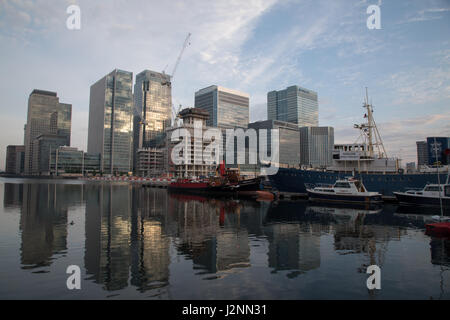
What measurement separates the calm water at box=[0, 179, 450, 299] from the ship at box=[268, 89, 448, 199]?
30.1m

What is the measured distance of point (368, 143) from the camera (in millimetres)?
66875

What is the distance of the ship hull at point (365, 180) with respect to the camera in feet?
178

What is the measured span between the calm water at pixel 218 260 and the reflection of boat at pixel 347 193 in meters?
20.9

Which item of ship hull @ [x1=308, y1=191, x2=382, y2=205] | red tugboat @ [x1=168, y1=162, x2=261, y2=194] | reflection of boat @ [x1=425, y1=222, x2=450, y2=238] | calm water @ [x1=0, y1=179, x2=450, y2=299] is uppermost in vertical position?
red tugboat @ [x1=168, y1=162, x2=261, y2=194]

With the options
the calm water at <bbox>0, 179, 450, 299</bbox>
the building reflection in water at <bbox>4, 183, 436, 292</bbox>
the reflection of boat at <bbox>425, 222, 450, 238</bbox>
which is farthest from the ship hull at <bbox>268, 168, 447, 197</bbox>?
the reflection of boat at <bbox>425, 222, 450, 238</bbox>

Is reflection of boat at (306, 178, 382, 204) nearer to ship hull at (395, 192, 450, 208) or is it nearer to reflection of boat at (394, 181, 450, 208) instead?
ship hull at (395, 192, 450, 208)

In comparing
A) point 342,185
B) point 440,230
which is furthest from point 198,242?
point 342,185

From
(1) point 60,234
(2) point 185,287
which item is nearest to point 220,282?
(2) point 185,287

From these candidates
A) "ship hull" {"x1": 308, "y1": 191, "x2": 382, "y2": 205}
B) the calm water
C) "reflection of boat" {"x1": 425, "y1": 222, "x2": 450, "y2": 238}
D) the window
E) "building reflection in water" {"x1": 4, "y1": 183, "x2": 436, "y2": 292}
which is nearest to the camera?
the calm water

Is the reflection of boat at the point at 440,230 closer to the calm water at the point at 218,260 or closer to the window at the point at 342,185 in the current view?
the calm water at the point at 218,260

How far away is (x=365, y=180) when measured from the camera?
195ft

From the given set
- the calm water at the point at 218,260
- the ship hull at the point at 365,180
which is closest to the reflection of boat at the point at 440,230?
the calm water at the point at 218,260

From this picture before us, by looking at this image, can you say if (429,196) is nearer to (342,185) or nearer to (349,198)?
(349,198)

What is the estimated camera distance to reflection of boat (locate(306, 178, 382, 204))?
167 feet
